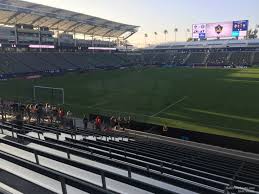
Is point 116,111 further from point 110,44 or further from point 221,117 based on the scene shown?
point 110,44

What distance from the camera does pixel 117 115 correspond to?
102ft

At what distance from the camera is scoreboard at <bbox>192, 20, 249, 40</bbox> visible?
108625 millimetres

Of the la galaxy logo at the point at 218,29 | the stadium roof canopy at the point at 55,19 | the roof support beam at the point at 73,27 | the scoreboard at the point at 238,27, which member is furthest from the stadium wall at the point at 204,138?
the la galaxy logo at the point at 218,29

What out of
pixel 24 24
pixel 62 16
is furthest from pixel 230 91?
pixel 24 24

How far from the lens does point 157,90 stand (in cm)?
4888

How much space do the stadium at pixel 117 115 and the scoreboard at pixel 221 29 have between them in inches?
13.6

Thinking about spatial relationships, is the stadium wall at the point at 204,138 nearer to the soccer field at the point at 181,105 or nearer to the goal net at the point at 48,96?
the soccer field at the point at 181,105

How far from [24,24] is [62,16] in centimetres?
1409

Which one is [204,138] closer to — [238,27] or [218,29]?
[238,27]

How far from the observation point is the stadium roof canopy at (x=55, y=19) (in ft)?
237

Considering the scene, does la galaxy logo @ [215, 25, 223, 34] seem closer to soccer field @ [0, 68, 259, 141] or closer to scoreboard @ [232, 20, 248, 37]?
scoreboard @ [232, 20, 248, 37]

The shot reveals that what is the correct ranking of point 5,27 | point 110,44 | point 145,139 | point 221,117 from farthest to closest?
point 110,44
point 5,27
point 221,117
point 145,139

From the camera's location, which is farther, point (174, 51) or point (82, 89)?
point (174, 51)

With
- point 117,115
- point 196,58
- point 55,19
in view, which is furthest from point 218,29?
point 117,115
